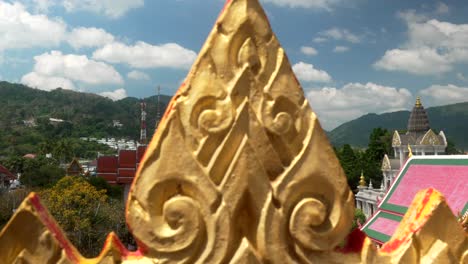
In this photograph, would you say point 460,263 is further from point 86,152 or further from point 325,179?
point 86,152

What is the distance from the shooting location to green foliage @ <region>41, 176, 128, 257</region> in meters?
16.6

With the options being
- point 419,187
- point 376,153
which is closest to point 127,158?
point 419,187

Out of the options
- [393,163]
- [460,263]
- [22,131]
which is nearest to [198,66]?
[460,263]

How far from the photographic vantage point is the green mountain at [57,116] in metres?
91.6

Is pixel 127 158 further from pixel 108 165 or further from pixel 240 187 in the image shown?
pixel 240 187

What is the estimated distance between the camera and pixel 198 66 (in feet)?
7.27

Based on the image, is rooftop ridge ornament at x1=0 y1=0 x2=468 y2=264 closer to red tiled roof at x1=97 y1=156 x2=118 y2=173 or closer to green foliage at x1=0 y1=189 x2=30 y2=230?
green foliage at x1=0 y1=189 x2=30 y2=230

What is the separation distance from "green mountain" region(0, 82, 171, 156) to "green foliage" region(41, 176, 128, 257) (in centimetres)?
6675

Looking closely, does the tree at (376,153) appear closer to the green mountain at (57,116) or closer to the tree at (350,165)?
the tree at (350,165)

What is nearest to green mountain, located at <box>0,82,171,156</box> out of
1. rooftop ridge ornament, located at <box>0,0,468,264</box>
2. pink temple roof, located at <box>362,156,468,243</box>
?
pink temple roof, located at <box>362,156,468,243</box>

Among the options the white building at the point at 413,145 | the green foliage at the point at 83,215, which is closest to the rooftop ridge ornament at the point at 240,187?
the green foliage at the point at 83,215

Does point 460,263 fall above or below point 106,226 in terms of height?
above

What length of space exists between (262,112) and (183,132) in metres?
0.45

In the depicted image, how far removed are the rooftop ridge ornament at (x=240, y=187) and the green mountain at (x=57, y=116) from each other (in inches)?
3292
